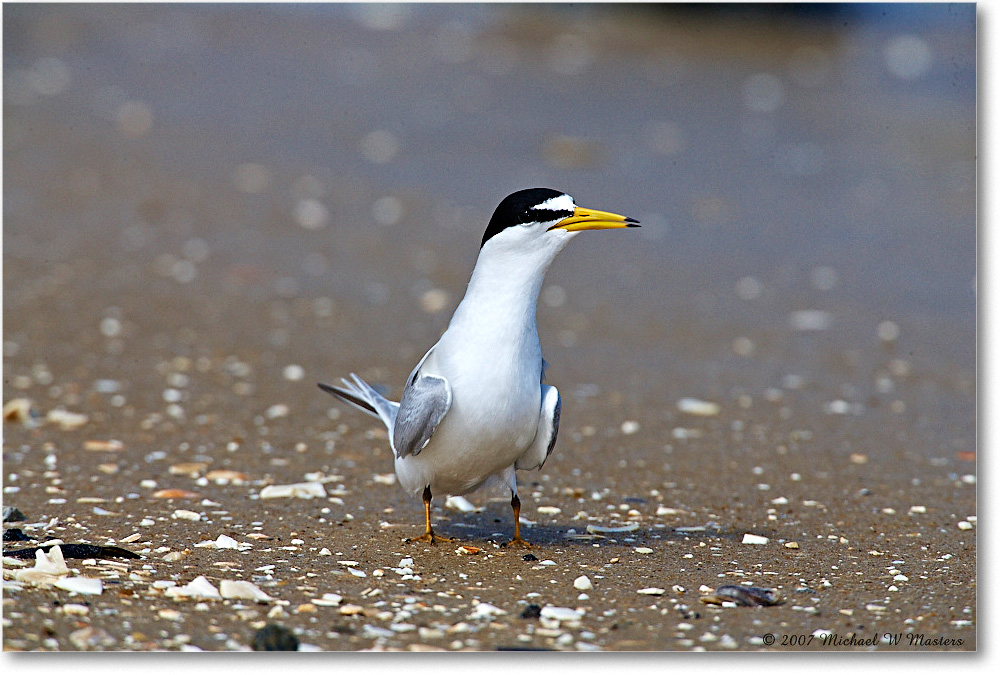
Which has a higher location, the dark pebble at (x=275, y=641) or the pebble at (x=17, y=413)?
the pebble at (x=17, y=413)

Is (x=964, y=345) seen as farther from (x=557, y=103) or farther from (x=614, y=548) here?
(x=557, y=103)

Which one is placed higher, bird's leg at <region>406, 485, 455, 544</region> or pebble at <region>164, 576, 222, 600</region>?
bird's leg at <region>406, 485, 455, 544</region>

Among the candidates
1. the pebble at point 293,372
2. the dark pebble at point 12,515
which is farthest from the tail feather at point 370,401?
the pebble at point 293,372

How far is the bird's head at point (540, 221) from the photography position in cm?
367

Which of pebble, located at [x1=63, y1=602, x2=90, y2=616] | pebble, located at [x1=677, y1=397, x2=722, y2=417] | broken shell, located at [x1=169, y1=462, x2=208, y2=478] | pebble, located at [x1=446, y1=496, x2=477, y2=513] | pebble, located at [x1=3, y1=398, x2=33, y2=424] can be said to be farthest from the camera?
pebble, located at [x1=677, y1=397, x2=722, y2=417]

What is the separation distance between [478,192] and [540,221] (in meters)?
5.69

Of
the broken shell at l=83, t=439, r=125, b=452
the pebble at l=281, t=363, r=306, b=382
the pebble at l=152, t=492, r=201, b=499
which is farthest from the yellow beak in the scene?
the pebble at l=281, t=363, r=306, b=382

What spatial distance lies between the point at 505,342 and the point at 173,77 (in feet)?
29.7

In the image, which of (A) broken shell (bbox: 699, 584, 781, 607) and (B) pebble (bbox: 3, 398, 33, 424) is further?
(B) pebble (bbox: 3, 398, 33, 424)

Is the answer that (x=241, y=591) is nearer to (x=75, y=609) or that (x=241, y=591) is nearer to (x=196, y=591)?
(x=196, y=591)

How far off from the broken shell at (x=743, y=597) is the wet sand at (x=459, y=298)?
0.14 feet

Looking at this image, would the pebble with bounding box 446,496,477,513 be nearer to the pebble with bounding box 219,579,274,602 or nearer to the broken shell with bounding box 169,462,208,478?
the broken shell with bounding box 169,462,208,478

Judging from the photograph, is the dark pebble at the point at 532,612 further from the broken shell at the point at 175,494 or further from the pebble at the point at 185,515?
the broken shell at the point at 175,494

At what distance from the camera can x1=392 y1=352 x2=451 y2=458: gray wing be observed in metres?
3.74
